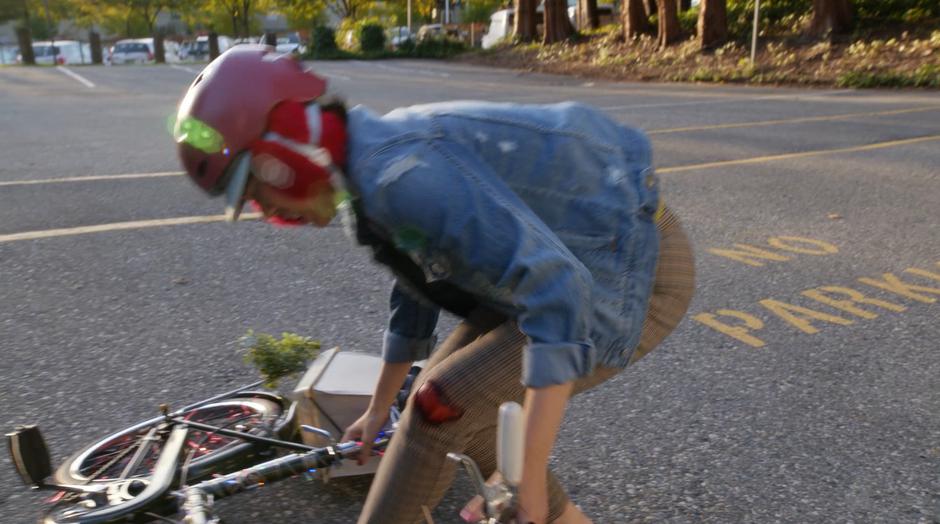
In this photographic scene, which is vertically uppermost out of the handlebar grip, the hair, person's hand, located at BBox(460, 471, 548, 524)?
the hair

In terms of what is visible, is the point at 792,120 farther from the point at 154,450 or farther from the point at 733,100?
the point at 154,450

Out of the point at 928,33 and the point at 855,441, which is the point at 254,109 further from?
the point at 928,33

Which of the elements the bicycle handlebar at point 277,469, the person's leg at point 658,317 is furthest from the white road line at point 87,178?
the person's leg at point 658,317

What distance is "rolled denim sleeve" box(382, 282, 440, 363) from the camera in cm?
239

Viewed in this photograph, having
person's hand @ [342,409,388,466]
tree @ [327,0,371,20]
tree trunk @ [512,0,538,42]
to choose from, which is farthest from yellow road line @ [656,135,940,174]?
tree @ [327,0,371,20]

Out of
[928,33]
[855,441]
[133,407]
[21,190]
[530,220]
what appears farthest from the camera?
[928,33]

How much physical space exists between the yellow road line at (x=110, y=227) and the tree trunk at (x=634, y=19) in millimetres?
22799

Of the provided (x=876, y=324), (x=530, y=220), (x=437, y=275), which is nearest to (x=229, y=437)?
(x=437, y=275)

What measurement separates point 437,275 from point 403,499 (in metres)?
0.49

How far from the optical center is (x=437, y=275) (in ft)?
6.53

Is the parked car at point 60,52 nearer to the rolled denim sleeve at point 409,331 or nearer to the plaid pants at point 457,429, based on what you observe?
the rolled denim sleeve at point 409,331

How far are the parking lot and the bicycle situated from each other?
23cm

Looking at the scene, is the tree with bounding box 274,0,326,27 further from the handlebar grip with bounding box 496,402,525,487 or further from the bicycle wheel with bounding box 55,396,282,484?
the handlebar grip with bounding box 496,402,525,487

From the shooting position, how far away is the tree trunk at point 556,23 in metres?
32.1
